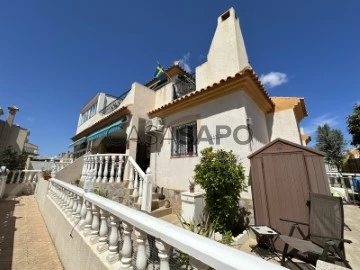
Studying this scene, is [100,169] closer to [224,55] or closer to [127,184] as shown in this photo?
[127,184]

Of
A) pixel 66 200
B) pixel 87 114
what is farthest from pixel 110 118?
pixel 87 114

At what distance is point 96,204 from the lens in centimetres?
312

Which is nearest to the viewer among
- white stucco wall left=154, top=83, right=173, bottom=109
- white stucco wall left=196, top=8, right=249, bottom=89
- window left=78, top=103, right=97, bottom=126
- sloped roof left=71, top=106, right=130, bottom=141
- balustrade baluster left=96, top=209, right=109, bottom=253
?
balustrade baluster left=96, top=209, right=109, bottom=253

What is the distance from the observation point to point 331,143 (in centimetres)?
3172

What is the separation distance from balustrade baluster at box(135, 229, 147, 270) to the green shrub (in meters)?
3.96

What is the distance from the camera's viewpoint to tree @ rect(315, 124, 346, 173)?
2989 cm

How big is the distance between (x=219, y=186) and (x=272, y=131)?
601 cm

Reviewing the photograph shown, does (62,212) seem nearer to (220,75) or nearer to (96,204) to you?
(96,204)

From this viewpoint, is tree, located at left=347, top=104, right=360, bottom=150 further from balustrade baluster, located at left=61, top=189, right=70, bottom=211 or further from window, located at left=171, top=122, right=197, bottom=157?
balustrade baluster, located at left=61, top=189, right=70, bottom=211

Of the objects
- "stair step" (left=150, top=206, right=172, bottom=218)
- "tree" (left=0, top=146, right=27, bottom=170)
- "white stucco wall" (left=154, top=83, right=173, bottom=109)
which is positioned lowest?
"stair step" (left=150, top=206, right=172, bottom=218)

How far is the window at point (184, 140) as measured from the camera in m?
8.80

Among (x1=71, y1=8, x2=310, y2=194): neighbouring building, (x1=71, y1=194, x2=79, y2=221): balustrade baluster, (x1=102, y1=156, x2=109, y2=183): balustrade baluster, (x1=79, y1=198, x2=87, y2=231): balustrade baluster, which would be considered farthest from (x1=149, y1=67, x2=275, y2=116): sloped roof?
(x1=79, y1=198, x2=87, y2=231): balustrade baluster

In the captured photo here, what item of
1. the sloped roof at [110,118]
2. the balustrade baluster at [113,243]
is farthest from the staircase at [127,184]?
the balustrade baluster at [113,243]

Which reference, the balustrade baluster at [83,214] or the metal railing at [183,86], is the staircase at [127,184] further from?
the metal railing at [183,86]
